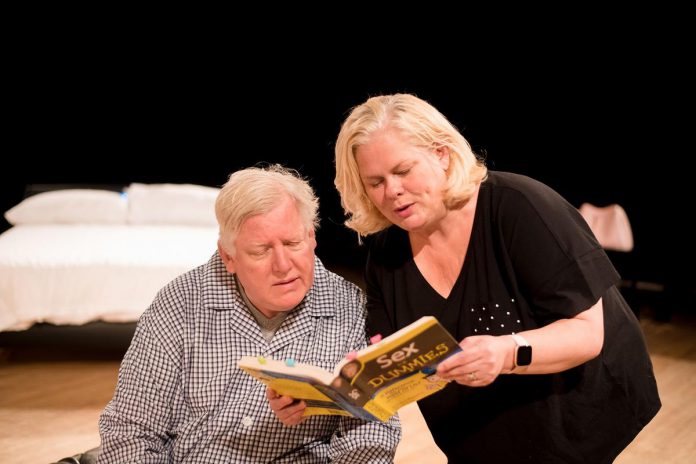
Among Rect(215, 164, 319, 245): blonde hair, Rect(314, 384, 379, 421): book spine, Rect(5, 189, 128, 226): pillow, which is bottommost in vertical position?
Rect(5, 189, 128, 226): pillow

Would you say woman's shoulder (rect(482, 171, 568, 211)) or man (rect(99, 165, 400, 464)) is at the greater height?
woman's shoulder (rect(482, 171, 568, 211))

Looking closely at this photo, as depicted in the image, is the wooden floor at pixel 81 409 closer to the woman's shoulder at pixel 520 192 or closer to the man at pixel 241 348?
the man at pixel 241 348

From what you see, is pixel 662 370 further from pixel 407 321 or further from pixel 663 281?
pixel 407 321

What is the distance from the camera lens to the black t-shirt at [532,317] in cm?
156

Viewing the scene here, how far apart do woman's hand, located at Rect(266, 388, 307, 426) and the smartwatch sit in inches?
18.4

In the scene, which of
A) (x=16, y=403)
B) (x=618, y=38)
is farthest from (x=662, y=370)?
(x=16, y=403)

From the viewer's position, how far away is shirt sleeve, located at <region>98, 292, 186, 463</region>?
1729mm

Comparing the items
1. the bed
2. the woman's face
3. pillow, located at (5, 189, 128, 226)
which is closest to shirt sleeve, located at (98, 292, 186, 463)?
the woman's face

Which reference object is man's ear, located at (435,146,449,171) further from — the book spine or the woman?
the book spine

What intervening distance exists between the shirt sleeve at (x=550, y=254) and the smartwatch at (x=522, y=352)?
14cm

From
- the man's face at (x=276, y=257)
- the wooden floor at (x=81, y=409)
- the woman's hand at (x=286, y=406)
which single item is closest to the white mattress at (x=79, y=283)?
the wooden floor at (x=81, y=409)

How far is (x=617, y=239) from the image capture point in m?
5.55

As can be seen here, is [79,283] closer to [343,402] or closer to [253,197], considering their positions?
[253,197]

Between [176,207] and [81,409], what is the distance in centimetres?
198
